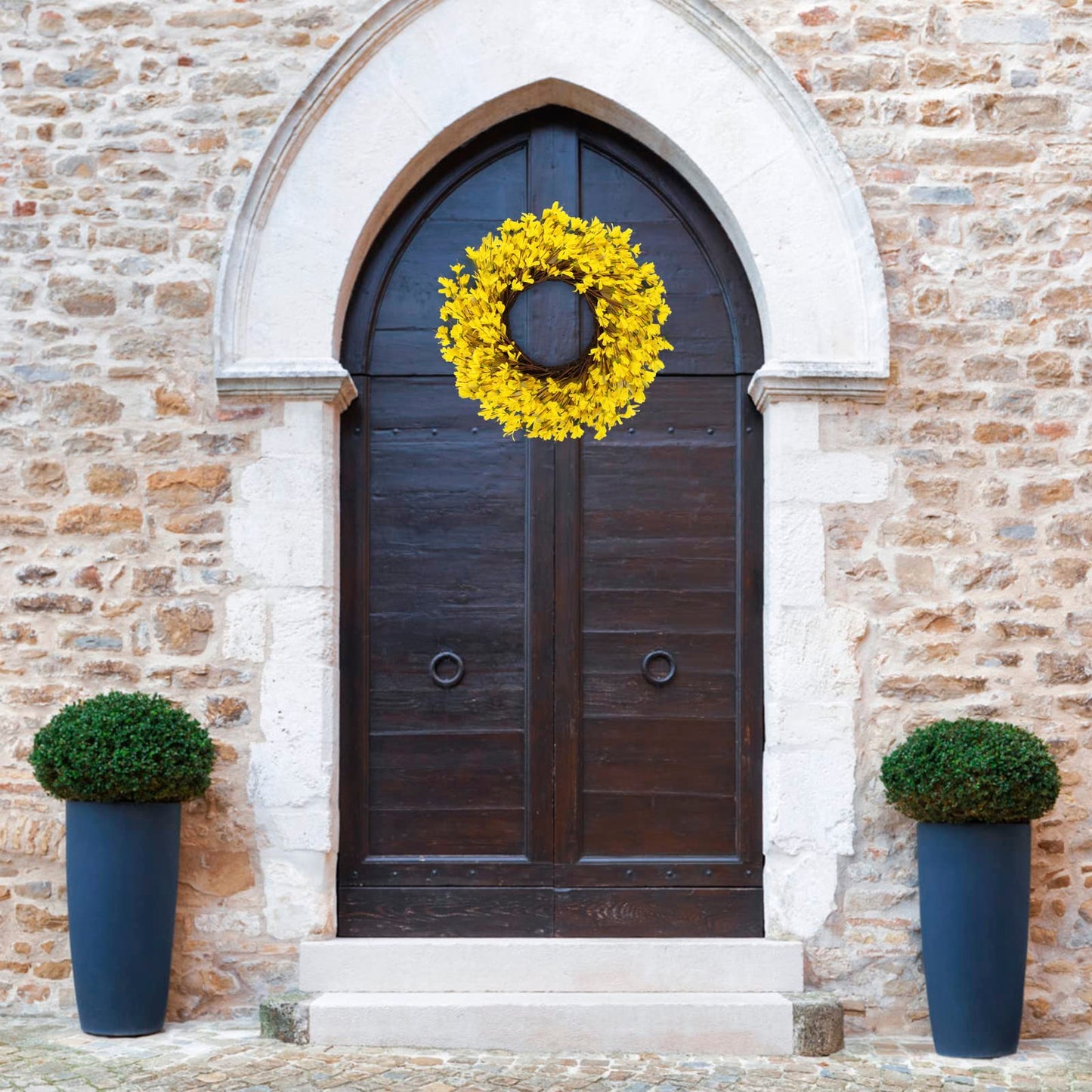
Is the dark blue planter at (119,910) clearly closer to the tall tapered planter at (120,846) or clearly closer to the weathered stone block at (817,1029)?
the tall tapered planter at (120,846)

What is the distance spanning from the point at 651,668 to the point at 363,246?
195cm

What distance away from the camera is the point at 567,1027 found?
13.8ft

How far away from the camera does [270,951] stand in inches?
175

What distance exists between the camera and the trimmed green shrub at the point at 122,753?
4.07m

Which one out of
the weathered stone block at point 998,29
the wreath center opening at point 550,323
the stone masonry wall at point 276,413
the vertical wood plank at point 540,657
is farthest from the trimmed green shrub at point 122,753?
the weathered stone block at point 998,29

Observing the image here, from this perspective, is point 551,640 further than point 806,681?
Yes

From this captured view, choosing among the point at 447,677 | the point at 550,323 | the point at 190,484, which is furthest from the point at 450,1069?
the point at 550,323

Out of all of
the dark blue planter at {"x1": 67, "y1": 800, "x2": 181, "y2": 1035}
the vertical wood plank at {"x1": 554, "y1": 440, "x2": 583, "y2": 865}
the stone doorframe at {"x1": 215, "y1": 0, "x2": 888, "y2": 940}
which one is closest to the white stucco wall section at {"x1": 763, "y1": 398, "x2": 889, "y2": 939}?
the stone doorframe at {"x1": 215, "y1": 0, "x2": 888, "y2": 940}

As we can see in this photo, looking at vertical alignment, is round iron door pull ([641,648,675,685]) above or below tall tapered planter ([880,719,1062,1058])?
above

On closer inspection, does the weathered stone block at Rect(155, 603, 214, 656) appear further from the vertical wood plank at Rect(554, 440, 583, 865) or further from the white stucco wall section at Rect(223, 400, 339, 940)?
the vertical wood plank at Rect(554, 440, 583, 865)

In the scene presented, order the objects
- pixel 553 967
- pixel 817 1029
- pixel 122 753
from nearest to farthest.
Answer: pixel 122 753
pixel 817 1029
pixel 553 967

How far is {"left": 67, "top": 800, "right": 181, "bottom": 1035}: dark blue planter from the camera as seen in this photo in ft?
13.6

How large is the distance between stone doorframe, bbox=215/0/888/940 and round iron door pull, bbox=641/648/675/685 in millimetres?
369

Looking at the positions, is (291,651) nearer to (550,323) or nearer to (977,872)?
(550,323)
